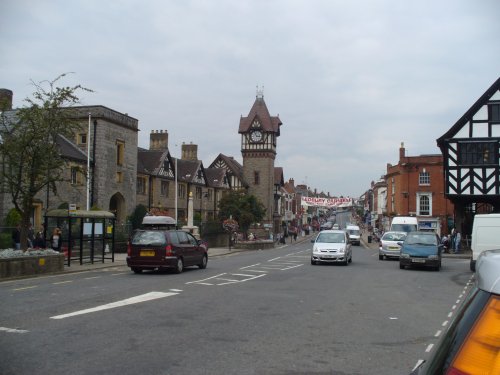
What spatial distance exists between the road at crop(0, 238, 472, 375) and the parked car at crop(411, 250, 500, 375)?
3670mm

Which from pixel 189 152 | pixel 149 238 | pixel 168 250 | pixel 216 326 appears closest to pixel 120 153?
pixel 149 238

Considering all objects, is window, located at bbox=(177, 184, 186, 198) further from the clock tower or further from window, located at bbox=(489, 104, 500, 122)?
window, located at bbox=(489, 104, 500, 122)

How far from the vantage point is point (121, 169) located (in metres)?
41.4

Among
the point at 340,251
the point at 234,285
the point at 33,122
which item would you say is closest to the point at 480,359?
the point at 234,285

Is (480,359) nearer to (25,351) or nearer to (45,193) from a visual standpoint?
(25,351)

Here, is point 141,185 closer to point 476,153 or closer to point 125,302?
point 476,153

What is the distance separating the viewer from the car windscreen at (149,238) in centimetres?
1811

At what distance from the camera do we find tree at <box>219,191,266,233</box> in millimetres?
55656

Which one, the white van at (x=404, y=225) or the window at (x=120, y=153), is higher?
→ the window at (x=120, y=153)

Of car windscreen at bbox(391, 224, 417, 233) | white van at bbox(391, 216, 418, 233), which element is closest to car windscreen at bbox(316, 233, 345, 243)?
white van at bbox(391, 216, 418, 233)

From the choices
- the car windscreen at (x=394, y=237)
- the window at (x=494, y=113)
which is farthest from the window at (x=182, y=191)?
the window at (x=494, y=113)

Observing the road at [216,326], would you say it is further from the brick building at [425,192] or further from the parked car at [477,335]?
the brick building at [425,192]

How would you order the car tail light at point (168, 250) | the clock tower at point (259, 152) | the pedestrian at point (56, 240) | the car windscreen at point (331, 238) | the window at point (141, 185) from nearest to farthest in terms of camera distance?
the car tail light at point (168, 250), the pedestrian at point (56, 240), the car windscreen at point (331, 238), the window at point (141, 185), the clock tower at point (259, 152)

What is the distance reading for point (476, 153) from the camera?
122 feet
